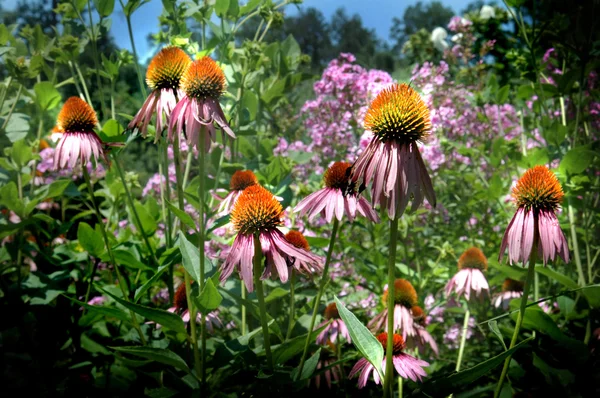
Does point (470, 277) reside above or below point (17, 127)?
below

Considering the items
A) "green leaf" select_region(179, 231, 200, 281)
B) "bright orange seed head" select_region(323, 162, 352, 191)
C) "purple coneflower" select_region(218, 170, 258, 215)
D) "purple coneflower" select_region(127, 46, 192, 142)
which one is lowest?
"green leaf" select_region(179, 231, 200, 281)

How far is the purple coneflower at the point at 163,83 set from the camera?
41.0 inches

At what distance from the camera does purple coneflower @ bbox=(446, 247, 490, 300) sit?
1.34 metres

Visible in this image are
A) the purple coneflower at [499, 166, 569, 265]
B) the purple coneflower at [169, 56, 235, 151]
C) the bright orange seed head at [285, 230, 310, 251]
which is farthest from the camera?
the bright orange seed head at [285, 230, 310, 251]

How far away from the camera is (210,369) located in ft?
3.73

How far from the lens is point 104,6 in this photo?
125cm

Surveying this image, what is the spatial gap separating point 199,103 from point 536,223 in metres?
0.56

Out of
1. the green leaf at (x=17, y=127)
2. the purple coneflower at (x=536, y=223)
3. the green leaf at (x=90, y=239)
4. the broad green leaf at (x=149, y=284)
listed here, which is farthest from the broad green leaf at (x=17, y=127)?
the purple coneflower at (x=536, y=223)

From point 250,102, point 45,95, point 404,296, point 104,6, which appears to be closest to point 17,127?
point 45,95

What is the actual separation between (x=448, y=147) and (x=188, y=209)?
947 millimetres

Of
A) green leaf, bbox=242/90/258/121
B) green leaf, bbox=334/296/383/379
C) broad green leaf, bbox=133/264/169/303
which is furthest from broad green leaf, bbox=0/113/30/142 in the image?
green leaf, bbox=334/296/383/379

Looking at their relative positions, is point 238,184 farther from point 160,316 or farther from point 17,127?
point 17,127

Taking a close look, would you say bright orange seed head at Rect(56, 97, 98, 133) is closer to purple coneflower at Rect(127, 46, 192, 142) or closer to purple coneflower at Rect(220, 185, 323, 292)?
purple coneflower at Rect(127, 46, 192, 142)

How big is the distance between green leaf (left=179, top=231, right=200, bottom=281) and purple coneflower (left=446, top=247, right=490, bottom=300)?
25.8 inches
